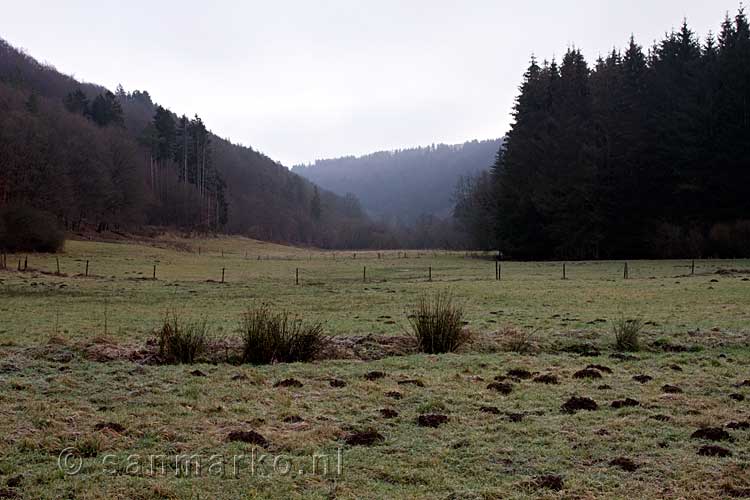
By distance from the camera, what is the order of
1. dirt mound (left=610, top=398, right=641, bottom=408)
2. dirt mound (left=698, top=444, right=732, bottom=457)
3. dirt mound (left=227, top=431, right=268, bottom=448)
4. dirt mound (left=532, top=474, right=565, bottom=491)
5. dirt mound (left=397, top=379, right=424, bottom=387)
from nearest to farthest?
dirt mound (left=532, top=474, right=565, bottom=491)
dirt mound (left=698, top=444, right=732, bottom=457)
dirt mound (left=227, top=431, right=268, bottom=448)
dirt mound (left=610, top=398, right=641, bottom=408)
dirt mound (left=397, top=379, right=424, bottom=387)

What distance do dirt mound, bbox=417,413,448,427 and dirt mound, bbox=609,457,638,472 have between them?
7.50ft

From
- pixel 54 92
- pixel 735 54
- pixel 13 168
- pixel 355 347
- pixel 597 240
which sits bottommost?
pixel 355 347

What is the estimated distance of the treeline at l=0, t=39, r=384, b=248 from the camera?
70375mm

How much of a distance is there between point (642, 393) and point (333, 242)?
18169 cm

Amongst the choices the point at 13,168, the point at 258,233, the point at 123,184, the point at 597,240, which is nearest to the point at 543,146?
the point at 597,240

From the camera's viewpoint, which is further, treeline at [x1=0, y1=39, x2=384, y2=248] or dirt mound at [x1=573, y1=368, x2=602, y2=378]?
treeline at [x1=0, y1=39, x2=384, y2=248]

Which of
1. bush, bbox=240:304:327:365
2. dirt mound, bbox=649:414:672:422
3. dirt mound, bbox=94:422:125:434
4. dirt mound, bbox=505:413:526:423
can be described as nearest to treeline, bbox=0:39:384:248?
bush, bbox=240:304:327:365

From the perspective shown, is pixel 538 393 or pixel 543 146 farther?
pixel 543 146

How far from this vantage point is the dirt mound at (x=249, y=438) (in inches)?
281

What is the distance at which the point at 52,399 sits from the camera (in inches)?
348

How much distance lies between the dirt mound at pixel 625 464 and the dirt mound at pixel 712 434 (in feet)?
4.65

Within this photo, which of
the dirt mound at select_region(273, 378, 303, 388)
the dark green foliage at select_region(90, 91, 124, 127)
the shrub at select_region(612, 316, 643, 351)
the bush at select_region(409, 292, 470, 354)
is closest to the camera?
the dirt mound at select_region(273, 378, 303, 388)

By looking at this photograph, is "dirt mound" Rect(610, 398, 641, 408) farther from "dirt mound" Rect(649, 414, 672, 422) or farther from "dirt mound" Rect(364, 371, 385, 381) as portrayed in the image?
"dirt mound" Rect(364, 371, 385, 381)

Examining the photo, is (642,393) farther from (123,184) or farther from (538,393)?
(123,184)
